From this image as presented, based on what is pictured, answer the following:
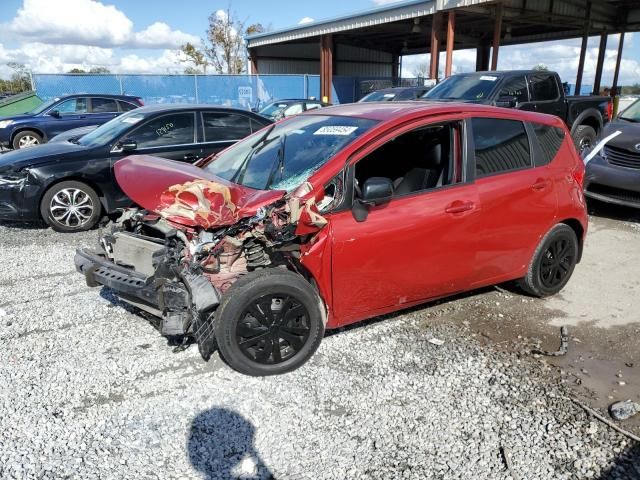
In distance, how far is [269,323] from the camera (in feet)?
10.6

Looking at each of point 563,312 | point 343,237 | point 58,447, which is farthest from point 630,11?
point 58,447

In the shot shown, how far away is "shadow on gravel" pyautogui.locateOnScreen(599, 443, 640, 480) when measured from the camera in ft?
8.22

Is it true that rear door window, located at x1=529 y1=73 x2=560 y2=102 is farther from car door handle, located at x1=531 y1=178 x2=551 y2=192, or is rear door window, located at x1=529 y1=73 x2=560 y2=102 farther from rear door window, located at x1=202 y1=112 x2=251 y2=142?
car door handle, located at x1=531 y1=178 x2=551 y2=192

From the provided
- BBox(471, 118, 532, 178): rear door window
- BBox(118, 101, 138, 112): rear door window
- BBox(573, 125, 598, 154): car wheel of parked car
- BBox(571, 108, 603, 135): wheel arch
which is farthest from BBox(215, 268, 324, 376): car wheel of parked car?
BBox(118, 101, 138, 112): rear door window

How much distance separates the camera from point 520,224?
13.4 feet

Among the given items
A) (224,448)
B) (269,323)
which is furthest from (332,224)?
(224,448)

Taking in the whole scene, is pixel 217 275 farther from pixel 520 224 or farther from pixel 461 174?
pixel 520 224

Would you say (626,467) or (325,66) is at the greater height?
(325,66)

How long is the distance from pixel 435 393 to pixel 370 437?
Answer: 23.9 inches

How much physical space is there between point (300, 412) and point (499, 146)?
8.39ft

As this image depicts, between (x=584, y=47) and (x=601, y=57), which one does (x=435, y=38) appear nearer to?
(x=584, y=47)

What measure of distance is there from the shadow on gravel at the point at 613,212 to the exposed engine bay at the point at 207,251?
6.14m

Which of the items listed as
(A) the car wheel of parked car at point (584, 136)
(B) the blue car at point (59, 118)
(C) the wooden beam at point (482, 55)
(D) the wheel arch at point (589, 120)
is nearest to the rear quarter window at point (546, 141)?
(D) the wheel arch at point (589, 120)

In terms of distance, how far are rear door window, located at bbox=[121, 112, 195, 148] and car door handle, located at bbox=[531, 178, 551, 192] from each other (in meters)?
4.74
